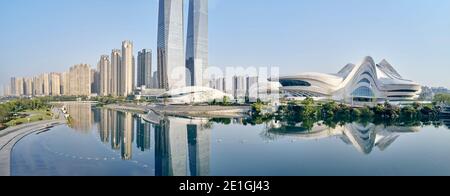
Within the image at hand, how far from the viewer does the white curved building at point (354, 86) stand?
48.9ft

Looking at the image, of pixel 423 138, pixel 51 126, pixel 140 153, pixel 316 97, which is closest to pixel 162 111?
pixel 51 126

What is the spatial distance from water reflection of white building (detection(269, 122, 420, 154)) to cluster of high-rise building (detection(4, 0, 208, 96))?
1256cm

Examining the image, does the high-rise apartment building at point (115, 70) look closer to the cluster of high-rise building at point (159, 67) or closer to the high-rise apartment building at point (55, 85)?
the cluster of high-rise building at point (159, 67)

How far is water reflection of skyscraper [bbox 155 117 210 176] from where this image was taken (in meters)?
3.61

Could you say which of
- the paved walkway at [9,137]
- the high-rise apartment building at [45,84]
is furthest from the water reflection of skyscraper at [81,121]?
the high-rise apartment building at [45,84]

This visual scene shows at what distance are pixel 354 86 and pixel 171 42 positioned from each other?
37.7 feet

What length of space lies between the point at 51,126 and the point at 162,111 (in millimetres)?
5069

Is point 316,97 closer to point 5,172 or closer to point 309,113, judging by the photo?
point 309,113

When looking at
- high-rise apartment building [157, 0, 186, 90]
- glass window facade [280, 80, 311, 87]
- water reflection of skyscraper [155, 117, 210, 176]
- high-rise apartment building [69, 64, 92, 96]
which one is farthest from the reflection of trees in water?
high-rise apartment building [69, 64, 92, 96]

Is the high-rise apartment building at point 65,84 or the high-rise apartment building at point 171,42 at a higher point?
the high-rise apartment building at point 171,42

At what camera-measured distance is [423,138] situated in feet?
20.4

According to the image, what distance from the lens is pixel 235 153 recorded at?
4.49 metres

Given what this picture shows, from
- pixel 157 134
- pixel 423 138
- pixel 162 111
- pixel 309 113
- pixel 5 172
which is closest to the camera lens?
pixel 5 172

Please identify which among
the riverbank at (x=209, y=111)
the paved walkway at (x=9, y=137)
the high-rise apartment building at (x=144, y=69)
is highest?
the high-rise apartment building at (x=144, y=69)
